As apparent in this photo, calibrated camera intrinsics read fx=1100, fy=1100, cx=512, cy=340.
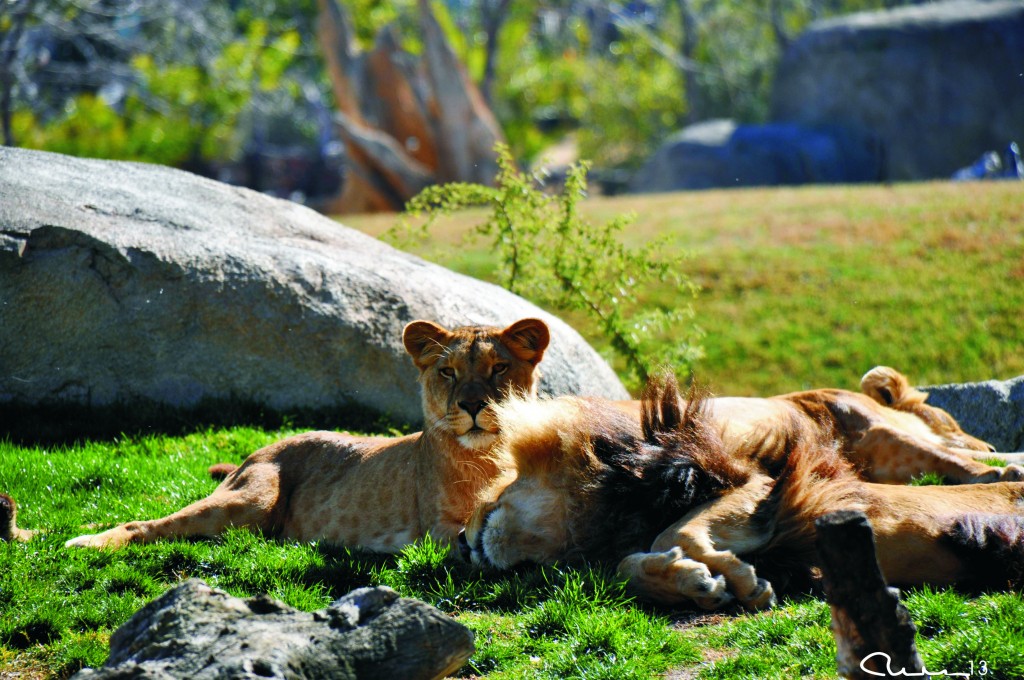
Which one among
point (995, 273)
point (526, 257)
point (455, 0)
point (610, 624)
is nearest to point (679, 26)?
point (455, 0)

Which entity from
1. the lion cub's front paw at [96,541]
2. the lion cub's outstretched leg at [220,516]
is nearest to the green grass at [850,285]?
the lion cub's outstretched leg at [220,516]

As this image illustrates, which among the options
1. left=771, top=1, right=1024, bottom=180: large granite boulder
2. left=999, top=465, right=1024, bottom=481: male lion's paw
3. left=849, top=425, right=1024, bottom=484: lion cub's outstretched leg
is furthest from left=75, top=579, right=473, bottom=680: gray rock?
left=771, top=1, right=1024, bottom=180: large granite boulder

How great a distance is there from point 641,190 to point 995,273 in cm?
1625

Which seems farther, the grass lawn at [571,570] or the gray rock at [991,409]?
the gray rock at [991,409]

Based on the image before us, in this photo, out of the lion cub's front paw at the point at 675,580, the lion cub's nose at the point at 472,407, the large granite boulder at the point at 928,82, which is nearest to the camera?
the lion cub's front paw at the point at 675,580

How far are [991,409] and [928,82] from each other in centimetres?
2322

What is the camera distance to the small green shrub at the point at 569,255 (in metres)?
10.8

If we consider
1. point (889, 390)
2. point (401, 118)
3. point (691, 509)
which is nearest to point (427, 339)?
point (691, 509)

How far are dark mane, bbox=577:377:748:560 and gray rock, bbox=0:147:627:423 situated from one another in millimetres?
4061

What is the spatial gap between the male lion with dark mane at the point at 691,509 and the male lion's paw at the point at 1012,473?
49.4 inches

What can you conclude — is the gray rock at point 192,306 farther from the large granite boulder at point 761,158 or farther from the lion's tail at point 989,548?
the large granite boulder at point 761,158

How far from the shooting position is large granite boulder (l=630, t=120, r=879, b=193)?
97.6ft

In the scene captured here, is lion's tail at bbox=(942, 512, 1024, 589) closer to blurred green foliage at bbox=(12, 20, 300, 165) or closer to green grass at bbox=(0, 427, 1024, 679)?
green grass at bbox=(0, 427, 1024, 679)

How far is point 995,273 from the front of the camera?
16.2 meters
